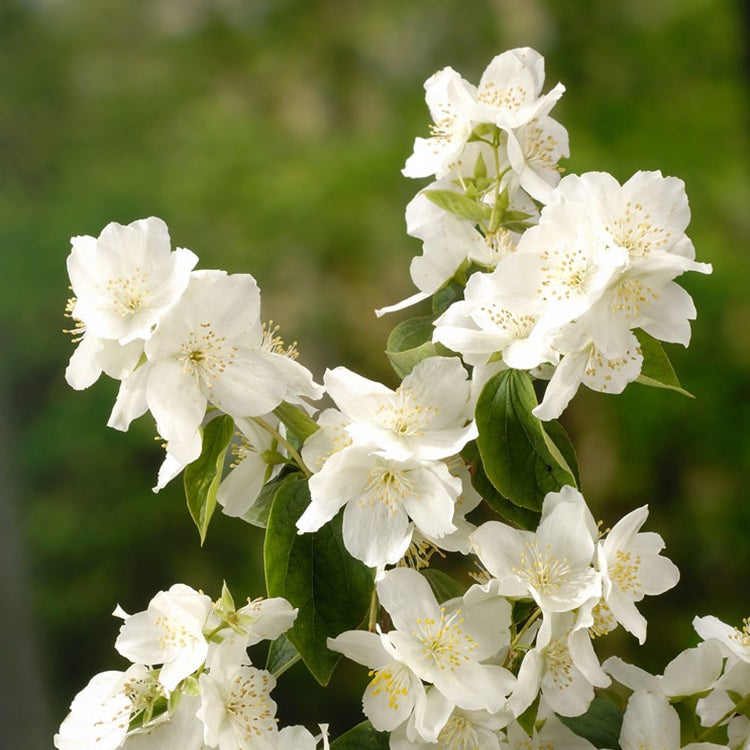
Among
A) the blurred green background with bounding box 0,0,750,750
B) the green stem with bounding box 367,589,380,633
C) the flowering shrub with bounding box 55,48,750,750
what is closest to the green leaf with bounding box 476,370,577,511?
the flowering shrub with bounding box 55,48,750,750

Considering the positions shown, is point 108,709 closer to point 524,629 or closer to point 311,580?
point 311,580

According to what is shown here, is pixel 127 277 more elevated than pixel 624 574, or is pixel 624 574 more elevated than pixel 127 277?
pixel 127 277

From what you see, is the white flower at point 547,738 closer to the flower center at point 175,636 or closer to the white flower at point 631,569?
the white flower at point 631,569

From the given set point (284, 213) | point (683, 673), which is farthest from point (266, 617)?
point (284, 213)

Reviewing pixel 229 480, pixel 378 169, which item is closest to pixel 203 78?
pixel 378 169

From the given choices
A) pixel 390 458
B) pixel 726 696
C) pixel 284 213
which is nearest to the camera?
pixel 390 458

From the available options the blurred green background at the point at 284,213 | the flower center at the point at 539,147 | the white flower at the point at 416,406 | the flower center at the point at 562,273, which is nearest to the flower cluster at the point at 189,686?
the white flower at the point at 416,406
